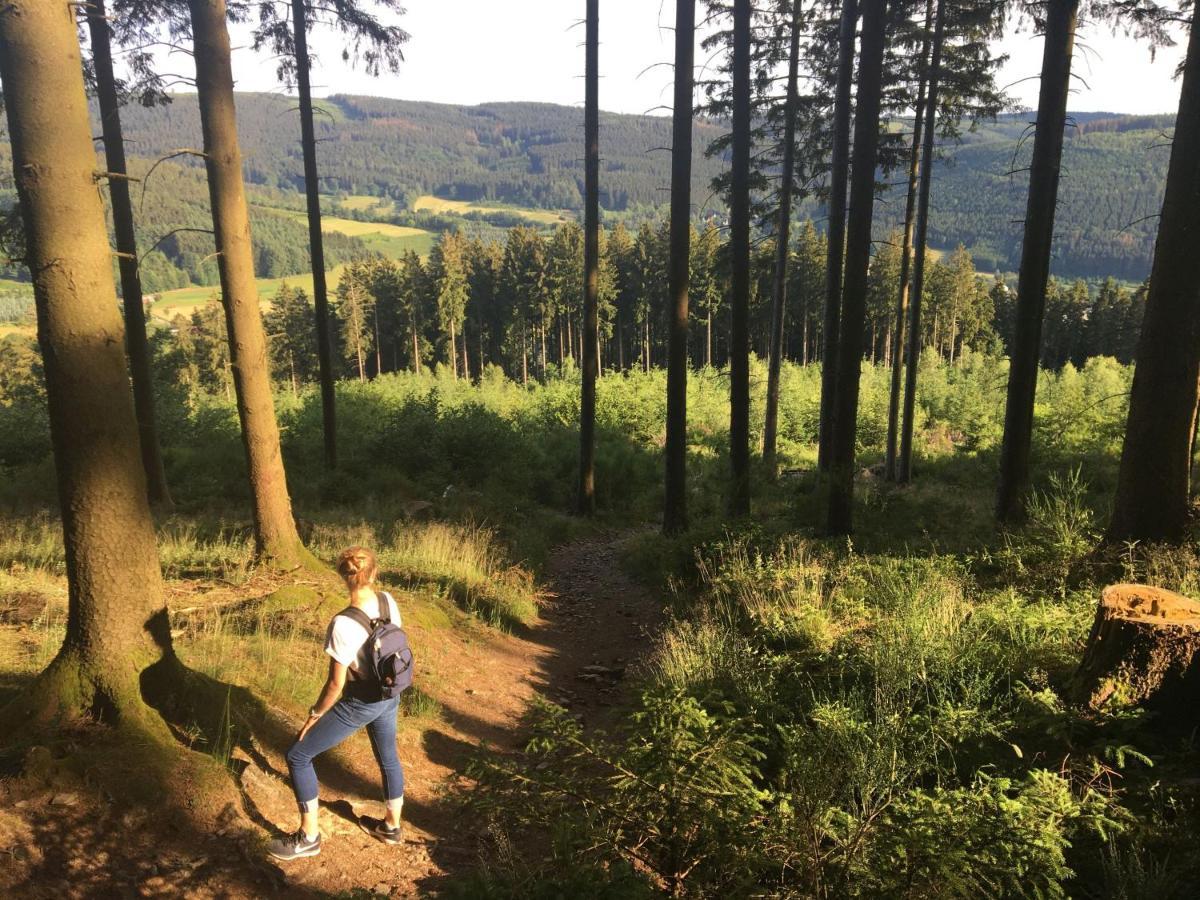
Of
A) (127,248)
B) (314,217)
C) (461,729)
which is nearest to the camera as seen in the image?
(461,729)

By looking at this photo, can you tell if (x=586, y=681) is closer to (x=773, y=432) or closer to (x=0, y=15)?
(x=0, y=15)

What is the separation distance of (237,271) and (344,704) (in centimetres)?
511

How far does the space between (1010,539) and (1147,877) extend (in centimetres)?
610

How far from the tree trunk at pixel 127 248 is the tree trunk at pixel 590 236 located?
8073mm

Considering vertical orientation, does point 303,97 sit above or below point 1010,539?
above

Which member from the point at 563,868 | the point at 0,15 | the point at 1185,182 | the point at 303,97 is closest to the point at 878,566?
the point at 1185,182

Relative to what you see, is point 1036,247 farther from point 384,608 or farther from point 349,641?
point 349,641

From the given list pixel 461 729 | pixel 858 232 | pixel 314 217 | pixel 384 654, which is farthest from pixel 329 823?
pixel 314 217

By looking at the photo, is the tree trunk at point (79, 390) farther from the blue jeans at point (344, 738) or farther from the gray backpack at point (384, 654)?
the gray backpack at point (384, 654)

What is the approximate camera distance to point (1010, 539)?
317 inches

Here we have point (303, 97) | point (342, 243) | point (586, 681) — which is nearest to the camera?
point (586, 681)

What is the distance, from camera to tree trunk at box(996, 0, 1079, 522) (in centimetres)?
890

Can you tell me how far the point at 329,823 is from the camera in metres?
4.03

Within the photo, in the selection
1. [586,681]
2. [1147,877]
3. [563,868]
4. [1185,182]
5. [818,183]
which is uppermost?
[818,183]
